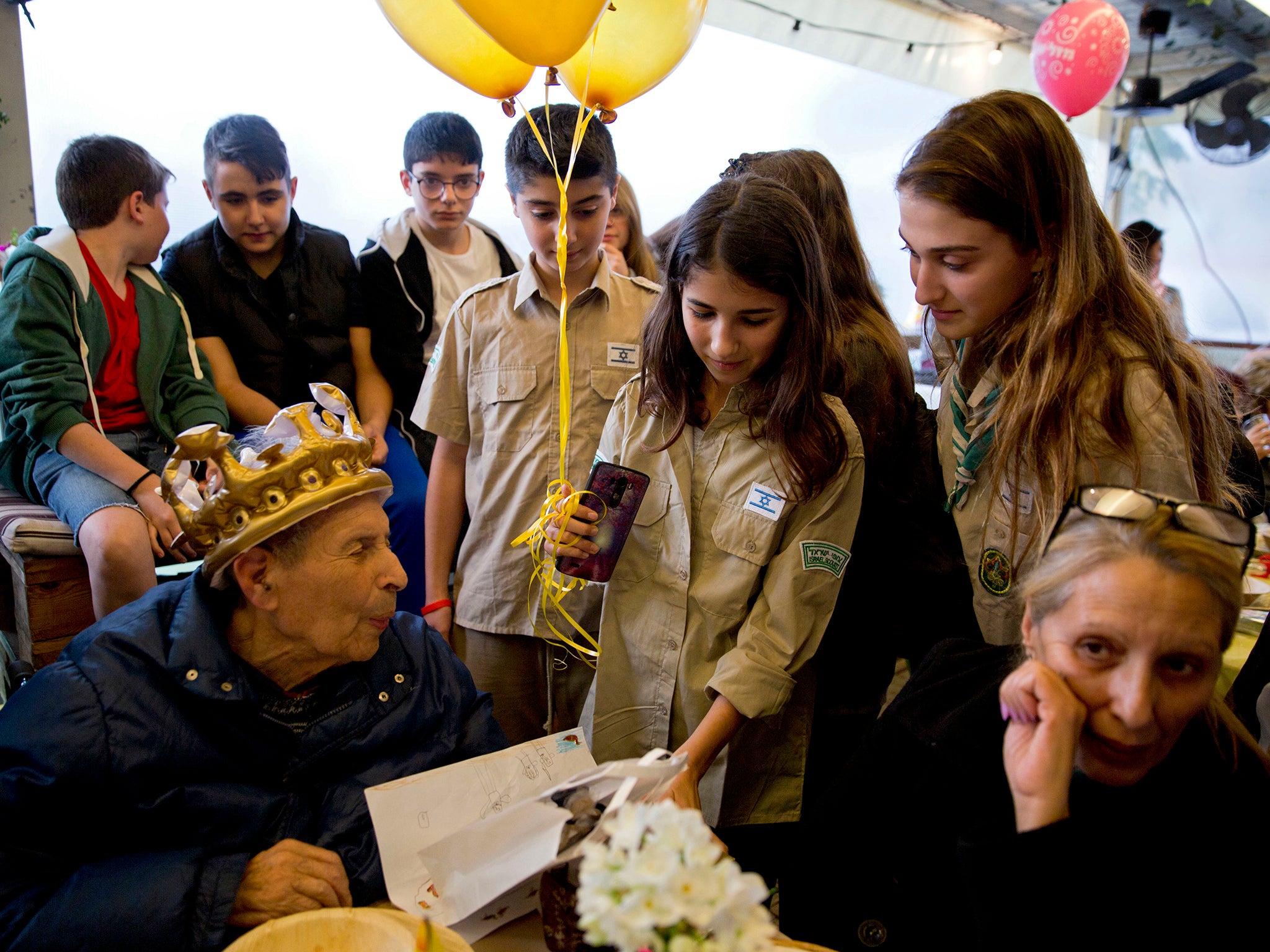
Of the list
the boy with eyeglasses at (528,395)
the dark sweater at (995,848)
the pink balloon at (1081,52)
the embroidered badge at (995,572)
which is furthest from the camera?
the pink balloon at (1081,52)

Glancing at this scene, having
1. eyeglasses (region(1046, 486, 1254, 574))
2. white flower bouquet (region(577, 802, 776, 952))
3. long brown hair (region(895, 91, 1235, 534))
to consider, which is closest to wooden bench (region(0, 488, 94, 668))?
white flower bouquet (region(577, 802, 776, 952))

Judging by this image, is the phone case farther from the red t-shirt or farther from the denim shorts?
the red t-shirt

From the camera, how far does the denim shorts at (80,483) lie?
2.43m

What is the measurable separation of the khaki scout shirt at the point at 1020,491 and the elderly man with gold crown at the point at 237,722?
940 mm

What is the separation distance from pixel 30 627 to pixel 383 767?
1.71 metres

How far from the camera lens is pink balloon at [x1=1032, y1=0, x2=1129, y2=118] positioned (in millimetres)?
5605

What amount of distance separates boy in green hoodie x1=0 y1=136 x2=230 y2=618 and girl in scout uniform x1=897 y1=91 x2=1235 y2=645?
1.97 meters

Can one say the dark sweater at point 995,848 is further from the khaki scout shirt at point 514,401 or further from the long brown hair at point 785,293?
the khaki scout shirt at point 514,401

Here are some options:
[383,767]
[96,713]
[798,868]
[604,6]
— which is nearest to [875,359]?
[604,6]

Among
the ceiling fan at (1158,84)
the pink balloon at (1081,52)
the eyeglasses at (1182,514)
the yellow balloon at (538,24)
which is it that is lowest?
the eyeglasses at (1182,514)

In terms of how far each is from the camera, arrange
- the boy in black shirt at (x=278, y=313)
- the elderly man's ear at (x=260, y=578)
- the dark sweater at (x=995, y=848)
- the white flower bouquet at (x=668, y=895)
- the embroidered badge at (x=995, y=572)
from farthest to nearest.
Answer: the boy in black shirt at (x=278, y=313)
the embroidered badge at (x=995, y=572)
the elderly man's ear at (x=260, y=578)
the dark sweater at (x=995, y=848)
the white flower bouquet at (x=668, y=895)

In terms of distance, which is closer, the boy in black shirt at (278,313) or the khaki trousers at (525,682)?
the khaki trousers at (525,682)

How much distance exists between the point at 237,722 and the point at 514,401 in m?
1.16

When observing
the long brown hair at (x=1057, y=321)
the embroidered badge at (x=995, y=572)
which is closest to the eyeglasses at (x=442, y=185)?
the long brown hair at (x=1057, y=321)
